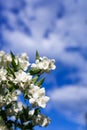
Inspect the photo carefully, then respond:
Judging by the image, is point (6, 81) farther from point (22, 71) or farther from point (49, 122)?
point (49, 122)

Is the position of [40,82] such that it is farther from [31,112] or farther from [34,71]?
[31,112]

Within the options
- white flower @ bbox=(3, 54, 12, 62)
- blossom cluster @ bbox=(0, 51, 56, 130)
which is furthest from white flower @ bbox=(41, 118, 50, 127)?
white flower @ bbox=(3, 54, 12, 62)

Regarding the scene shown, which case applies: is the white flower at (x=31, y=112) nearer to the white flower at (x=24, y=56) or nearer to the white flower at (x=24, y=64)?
the white flower at (x=24, y=64)

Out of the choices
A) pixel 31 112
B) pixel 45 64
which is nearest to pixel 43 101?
pixel 31 112

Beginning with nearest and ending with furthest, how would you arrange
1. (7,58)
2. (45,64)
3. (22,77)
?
1. (22,77)
2. (7,58)
3. (45,64)

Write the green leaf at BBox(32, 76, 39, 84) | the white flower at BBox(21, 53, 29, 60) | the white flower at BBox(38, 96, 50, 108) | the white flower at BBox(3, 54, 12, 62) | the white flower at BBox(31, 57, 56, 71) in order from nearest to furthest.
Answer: the white flower at BBox(38, 96, 50, 108) → the green leaf at BBox(32, 76, 39, 84) → the white flower at BBox(3, 54, 12, 62) → the white flower at BBox(31, 57, 56, 71) → the white flower at BBox(21, 53, 29, 60)

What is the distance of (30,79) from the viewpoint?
16.8 ft

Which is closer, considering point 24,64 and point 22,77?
point 22,77

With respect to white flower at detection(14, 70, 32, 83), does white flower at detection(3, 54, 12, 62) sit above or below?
above

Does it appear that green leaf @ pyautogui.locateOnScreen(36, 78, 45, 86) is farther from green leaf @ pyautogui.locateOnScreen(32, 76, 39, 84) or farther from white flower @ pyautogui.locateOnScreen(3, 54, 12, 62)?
white flower @ pyautogui.locateOnScreen(3, 54, 12, 62)

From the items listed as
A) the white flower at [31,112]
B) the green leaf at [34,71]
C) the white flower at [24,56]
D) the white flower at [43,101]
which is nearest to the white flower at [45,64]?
the green leaf at [34,71]

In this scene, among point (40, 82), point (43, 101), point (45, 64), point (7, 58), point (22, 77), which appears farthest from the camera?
point (45, 64)

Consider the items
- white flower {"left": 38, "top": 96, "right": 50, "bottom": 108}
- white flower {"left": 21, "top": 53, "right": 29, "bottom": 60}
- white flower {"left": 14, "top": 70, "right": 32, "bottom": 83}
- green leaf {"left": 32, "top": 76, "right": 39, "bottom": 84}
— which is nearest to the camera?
white flower {"left": 38, "top": 96, "right": 50, "bottom": 108}

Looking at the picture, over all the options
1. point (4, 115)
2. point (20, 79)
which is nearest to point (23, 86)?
point (20, 79)
